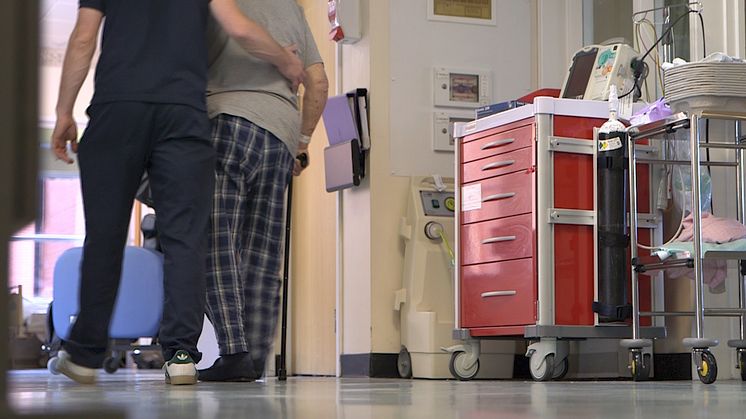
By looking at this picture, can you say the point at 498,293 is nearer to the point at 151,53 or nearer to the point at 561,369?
the point at 561,369

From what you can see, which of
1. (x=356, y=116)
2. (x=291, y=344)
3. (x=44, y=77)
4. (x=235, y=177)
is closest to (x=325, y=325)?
(x=291, y=344)

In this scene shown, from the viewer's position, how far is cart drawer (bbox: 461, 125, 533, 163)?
4.04 metres

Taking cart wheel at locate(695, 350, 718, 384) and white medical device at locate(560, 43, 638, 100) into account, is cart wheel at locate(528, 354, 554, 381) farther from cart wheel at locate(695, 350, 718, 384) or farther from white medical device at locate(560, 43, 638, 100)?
white medical device at locate(560, 43, 638, 100)

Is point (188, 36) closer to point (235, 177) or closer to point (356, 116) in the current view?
point (235, 177)

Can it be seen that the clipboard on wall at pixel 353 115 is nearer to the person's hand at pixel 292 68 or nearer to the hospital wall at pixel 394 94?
the hospital wall at pixel 394 94

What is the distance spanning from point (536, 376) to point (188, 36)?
5.96ft

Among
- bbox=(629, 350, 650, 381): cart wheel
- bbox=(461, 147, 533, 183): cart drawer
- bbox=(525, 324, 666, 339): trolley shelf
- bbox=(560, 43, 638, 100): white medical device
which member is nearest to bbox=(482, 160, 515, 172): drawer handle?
Answer: bbox=(461, 147, 533, 183): cart drawer

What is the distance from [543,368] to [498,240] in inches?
21.3

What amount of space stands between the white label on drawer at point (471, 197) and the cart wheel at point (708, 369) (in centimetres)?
127

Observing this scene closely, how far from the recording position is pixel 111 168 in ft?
8.92

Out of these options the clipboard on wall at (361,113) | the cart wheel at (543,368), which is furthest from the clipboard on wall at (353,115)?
the cart wheel at (543,368)

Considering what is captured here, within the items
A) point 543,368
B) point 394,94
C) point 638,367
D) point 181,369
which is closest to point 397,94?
point 394,94

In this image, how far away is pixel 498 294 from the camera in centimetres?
412

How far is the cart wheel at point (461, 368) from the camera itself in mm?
4285
